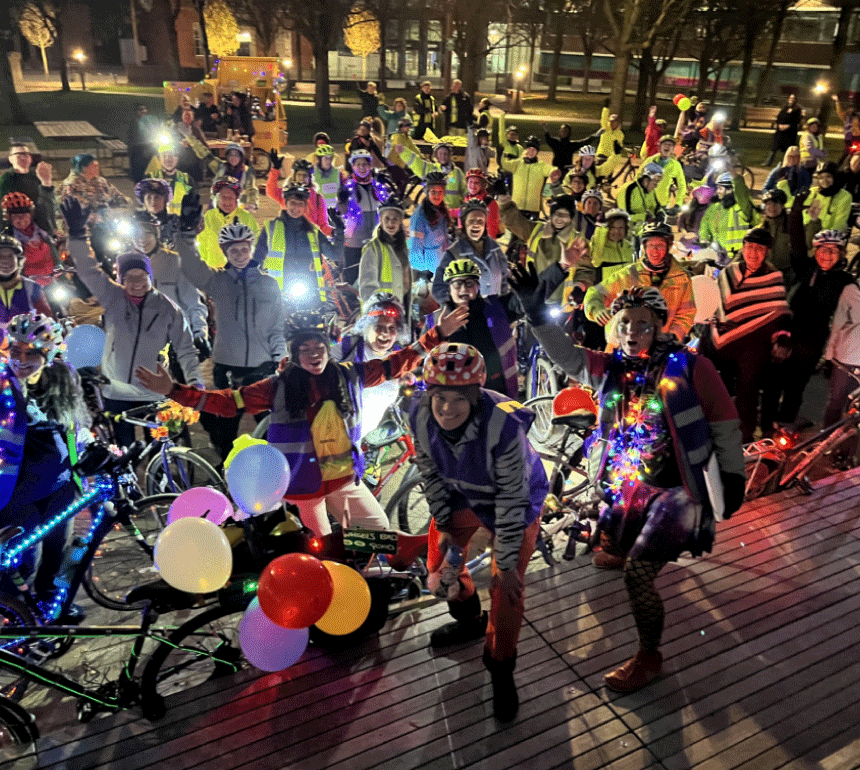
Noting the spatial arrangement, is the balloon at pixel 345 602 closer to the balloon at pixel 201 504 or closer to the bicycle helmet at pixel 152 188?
the balloon at pixel 201 504

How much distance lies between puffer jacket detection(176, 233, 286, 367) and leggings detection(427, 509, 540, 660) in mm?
2560

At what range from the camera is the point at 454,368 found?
3.47 meters

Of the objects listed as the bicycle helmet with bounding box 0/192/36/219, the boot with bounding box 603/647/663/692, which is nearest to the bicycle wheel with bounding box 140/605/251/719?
the boot with bounding box 603/647/663/692

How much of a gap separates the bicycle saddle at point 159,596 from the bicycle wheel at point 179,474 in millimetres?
1487

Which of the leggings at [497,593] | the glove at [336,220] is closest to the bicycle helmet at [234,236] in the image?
the leggings at [497,593]

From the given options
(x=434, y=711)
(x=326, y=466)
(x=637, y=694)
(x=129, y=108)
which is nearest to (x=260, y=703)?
(x=434, y=711)

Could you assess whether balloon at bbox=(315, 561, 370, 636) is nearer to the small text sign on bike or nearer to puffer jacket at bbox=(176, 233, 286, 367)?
the small text sign on bike

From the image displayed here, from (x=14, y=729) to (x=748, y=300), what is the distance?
593cm

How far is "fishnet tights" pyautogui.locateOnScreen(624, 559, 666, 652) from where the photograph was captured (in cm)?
386

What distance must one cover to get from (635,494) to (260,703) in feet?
7.32

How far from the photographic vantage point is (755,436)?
284 inches

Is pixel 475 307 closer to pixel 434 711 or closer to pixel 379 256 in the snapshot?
pixel 379 256

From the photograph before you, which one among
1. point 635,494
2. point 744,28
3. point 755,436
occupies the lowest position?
point 755,436

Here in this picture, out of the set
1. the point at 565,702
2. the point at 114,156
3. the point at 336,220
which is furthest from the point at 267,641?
the point at 114,156
